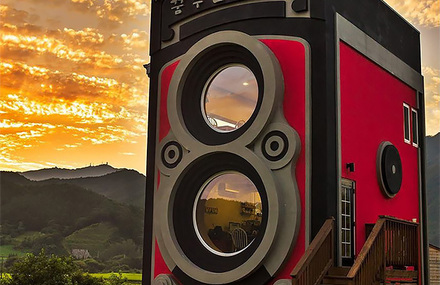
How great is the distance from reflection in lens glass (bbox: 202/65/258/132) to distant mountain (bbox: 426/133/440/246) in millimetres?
14153

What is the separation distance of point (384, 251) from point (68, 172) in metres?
14.9

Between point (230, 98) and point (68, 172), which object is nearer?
point (230, 98)

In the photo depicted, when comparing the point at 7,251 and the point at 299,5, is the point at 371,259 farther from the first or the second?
the point at 7,251

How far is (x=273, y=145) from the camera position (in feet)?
33.5

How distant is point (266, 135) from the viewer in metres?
10.3

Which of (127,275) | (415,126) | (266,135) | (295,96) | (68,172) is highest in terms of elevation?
(415,126)

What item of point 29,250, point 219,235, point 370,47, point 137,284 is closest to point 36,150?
point 29,250

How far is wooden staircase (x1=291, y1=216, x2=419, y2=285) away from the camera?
28.1ft

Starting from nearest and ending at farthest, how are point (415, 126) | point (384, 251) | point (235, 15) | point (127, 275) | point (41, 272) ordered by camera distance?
point (384, 251)
point (235, 15)
point (415, 126)
point (41, 272)
point (127, 275)

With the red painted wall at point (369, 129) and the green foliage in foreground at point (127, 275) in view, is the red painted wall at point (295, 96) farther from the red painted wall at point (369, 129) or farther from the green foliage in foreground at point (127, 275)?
the green foliage in foreground at point (127, 275)

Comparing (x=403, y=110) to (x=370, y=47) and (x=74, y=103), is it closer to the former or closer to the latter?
(x=370, y=47)

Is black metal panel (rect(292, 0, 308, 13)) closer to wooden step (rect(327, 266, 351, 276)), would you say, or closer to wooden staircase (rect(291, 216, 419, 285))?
wooden staircase (rect(291, 216, 419, 285))

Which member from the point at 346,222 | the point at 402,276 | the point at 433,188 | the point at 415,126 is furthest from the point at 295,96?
the point at 433,188

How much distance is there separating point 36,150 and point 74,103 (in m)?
2.09
